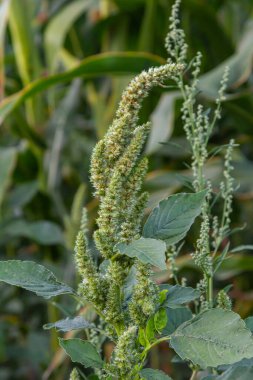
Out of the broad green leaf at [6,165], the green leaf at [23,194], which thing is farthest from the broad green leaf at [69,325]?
the green leaf at [23,194]

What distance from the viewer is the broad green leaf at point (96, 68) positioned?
1367mm

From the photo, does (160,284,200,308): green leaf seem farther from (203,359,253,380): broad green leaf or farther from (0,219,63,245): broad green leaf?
(0,219,63,245): broad green leaf

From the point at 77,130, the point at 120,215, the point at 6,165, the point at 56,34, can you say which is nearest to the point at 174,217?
the point at 120,215

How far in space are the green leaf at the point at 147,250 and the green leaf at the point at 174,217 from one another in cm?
4

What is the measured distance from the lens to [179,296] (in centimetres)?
48

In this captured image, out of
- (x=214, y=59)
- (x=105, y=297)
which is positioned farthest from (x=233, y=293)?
(x=105, y=297)

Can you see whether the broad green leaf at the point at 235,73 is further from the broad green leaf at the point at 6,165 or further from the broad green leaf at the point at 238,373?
the broad green leaf at the point at 238,373

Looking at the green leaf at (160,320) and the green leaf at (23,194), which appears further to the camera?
the green leaf at (23,194)

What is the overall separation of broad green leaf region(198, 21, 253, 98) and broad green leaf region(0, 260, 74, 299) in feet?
3.01

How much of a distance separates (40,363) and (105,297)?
1.16 m

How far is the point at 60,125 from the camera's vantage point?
64.2 inches

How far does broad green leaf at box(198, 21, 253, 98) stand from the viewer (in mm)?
1375

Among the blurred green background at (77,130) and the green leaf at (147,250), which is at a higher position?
the blurred green background at (77,130)

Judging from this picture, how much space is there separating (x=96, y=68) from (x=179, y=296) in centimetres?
98
